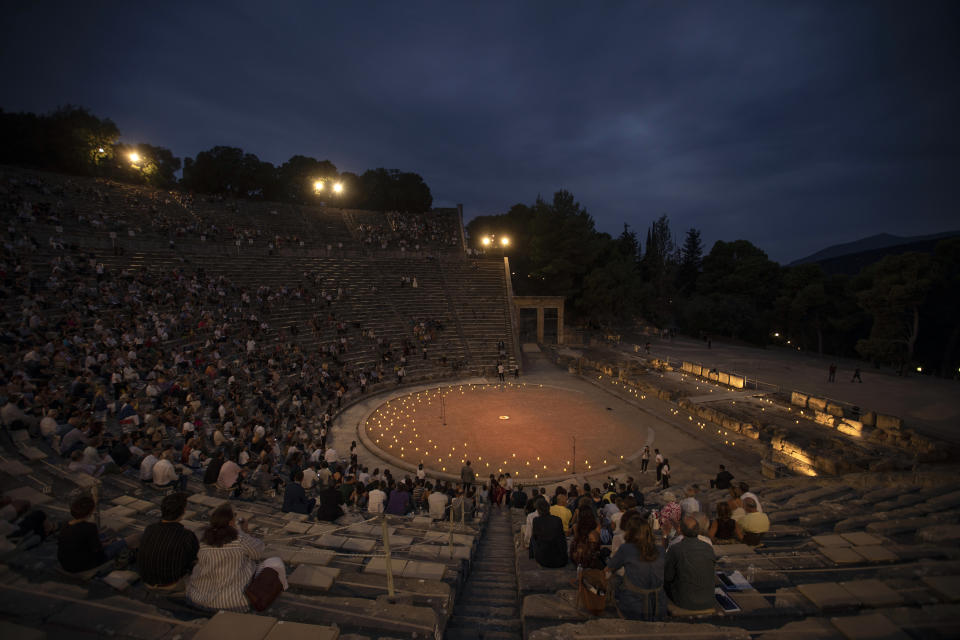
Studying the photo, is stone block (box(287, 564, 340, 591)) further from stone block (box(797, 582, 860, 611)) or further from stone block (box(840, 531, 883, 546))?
stone block (box(840, 531, 883, 546))

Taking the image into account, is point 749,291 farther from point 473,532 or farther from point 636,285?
point 473,532

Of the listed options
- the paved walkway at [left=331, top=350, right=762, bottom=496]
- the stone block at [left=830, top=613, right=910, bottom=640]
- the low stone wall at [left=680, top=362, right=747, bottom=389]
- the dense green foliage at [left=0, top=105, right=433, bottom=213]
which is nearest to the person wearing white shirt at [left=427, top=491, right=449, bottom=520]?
the paved walkway at [left=331, top=350, right=762, bottom=496]

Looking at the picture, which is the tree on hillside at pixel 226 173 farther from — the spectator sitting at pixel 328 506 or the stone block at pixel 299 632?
the stone block at pixel 299 632

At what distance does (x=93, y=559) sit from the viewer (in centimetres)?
439

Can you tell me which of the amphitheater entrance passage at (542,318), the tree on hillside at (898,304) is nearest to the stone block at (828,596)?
the amphitheater entrance passage at (542,318)

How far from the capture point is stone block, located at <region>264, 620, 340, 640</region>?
327 centimetres

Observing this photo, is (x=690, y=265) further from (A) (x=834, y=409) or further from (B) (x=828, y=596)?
(B) (x=828, y=596)

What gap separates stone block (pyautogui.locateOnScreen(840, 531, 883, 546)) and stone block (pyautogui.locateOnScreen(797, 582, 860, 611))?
199cm

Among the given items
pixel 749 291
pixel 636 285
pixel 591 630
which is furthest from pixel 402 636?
pixel 749 291

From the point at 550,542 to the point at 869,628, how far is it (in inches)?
120

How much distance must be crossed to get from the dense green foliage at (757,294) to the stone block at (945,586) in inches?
1343

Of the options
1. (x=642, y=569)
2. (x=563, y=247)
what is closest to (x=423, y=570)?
(x=642, y=569)

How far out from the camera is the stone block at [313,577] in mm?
4625

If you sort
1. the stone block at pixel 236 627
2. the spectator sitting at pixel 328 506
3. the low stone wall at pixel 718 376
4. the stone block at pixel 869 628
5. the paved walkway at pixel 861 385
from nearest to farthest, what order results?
the stone block at pixel 236 627
the stone block at pixel 869 628
the spectator sitting at pixel 328 506
the paved walkway at pixel 861 385
the low stone wall at pixel 718 376
